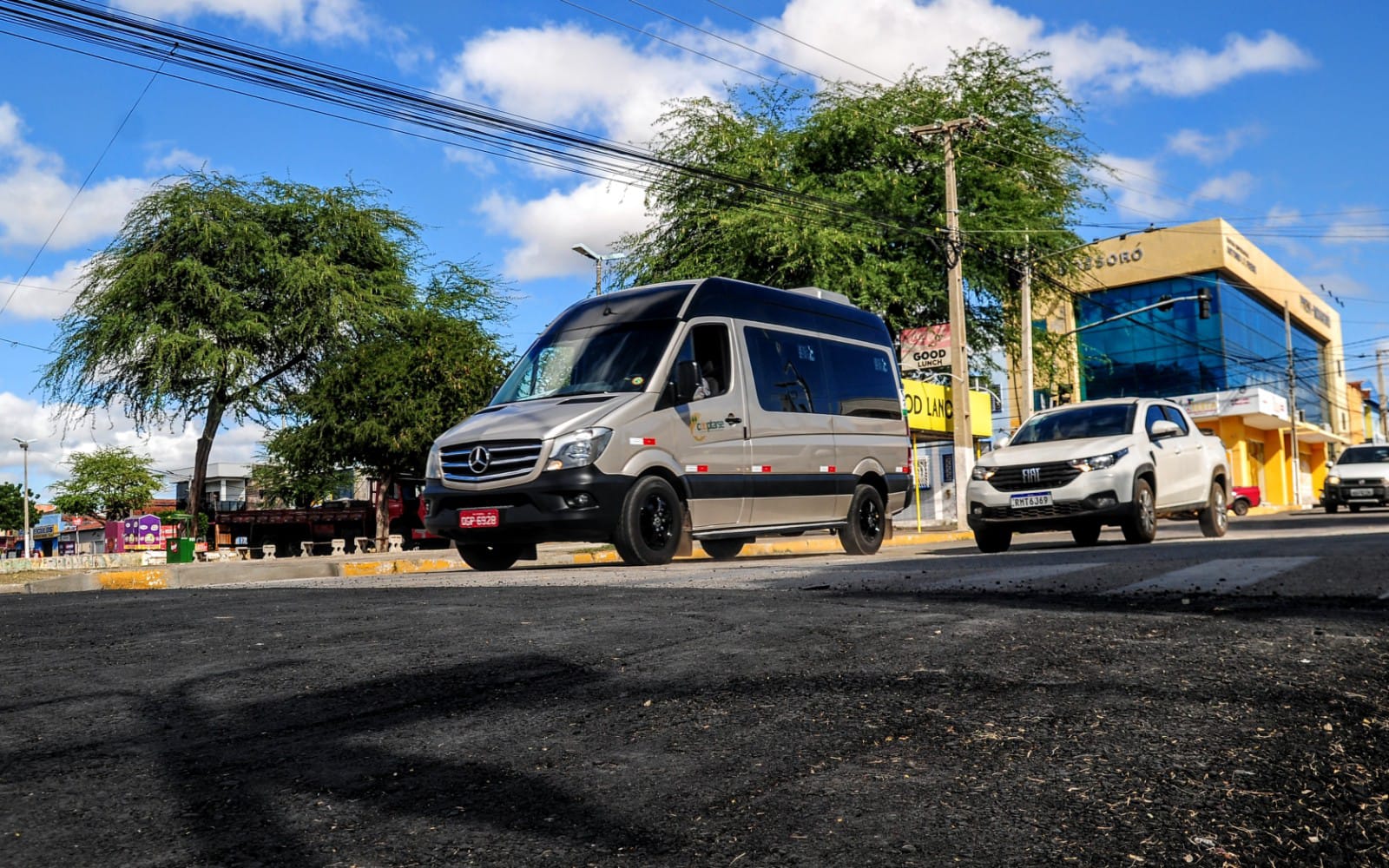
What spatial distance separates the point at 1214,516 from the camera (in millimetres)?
15414

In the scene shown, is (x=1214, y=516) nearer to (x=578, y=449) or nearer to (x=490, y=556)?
(x=578, y=449)

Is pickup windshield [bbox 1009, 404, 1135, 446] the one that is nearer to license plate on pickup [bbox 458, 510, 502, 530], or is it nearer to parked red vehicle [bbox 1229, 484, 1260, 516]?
license plate on pickup [bbox 458, 510, 502, 530]

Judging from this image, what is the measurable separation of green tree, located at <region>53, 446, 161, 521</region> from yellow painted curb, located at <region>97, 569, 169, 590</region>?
63.7 meters

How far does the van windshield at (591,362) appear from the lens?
Result: 11.8 m

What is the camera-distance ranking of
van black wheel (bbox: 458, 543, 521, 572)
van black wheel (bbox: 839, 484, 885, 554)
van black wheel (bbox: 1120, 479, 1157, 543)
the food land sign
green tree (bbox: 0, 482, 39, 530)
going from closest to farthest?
van black wheel (bbox: 458, 543, 521, 572) < van black wheel (bbox: 1120, 479, 1157, 543) < van black wheel (bbox: 839, 484, 885, 554) < the food land sign < green tree (bbox: 0, 482, 39, 530)

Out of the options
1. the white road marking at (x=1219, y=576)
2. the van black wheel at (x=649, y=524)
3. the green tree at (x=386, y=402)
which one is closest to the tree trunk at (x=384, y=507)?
the green tree at (x=386, y=402)

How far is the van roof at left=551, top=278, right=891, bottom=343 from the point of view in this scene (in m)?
12.1

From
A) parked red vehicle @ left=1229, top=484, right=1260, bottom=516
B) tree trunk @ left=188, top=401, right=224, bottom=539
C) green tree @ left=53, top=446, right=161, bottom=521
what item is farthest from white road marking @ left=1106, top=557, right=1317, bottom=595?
green tree @ left=53, top=446, right=161, bottom=521

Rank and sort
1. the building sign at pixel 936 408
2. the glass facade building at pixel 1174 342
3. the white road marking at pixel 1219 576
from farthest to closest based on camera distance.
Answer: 1. the glass facade building at pixel 1174 342
2. the building sign at pixel 936 408
3. the white road marking at pixel 1219 576

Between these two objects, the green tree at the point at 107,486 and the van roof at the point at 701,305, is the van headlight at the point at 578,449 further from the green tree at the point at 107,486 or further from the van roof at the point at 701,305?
the green tree at the point at 107,486

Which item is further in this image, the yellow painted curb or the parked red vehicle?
the parked red vehicle

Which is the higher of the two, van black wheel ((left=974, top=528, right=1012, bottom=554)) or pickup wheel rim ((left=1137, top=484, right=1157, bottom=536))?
pickup wheel rim ((left=1137, top=484, right=1157, bottom=536))

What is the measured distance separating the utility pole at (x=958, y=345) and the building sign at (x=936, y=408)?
8.77 feet

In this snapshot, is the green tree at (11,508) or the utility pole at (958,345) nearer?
the utility pole at (958,345)
